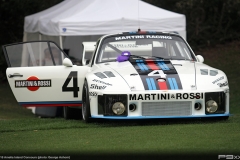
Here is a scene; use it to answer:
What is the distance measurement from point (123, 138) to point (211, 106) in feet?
5.80

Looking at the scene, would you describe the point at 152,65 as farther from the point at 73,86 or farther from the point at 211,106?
the point at 73,86

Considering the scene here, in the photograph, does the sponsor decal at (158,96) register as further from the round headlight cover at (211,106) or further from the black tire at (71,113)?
the black tire at (71,113)

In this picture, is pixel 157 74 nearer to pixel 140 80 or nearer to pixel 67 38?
pixel 140 80

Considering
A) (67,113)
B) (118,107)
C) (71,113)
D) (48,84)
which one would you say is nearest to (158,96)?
(118,107)

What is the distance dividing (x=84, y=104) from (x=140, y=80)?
4.02ft

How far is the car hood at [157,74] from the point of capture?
30.6 feet

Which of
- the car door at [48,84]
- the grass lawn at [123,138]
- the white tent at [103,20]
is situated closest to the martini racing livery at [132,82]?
the car door at [48,84]

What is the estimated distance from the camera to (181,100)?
9266mm

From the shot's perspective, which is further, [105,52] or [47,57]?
[47,57]

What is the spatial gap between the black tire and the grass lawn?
104cm

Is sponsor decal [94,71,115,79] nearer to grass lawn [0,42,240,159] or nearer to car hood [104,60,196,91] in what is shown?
car hood [104,60,196,91]

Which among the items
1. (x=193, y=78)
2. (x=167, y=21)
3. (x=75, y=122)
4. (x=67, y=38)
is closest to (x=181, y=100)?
(x=193, y=78)

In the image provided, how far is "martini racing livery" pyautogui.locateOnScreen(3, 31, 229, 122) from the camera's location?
30.5 feet

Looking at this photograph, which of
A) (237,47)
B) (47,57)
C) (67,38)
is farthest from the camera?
(237,47)
